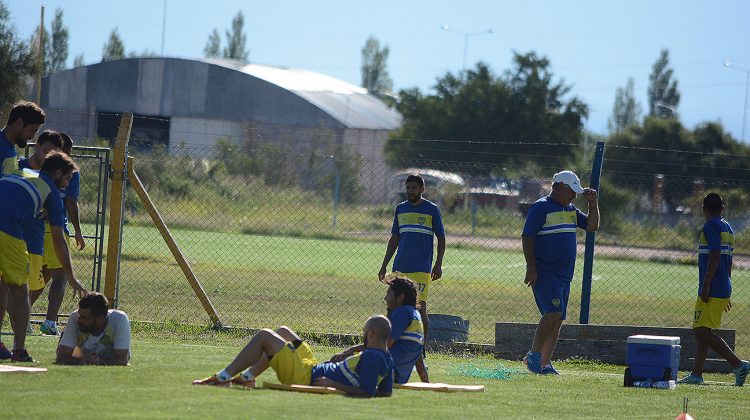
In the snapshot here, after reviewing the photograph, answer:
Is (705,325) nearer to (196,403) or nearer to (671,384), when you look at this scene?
(671,384)

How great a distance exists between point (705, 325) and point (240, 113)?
4295 centimetres

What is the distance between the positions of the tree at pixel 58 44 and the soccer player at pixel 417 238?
2357 inches

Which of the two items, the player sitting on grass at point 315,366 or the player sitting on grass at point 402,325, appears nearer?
the player sitting on grass at point 315,366

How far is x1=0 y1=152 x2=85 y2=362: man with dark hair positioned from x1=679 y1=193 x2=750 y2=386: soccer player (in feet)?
21.1

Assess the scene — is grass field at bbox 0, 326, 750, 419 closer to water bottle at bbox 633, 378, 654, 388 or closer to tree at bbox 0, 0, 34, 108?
water bottle at bbox 633, 378, 654, 388

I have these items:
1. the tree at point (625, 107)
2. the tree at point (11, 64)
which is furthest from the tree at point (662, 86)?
the tree at point (11, 64)

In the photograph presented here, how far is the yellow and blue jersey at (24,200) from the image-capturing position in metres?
9.12

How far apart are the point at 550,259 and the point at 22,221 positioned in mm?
5216

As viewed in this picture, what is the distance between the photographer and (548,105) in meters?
60.5

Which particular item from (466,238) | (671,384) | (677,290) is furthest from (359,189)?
(671,384)

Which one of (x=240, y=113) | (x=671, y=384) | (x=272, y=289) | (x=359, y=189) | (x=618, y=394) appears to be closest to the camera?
(x=618, y=394)

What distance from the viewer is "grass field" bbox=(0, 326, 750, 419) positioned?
740 centimetres

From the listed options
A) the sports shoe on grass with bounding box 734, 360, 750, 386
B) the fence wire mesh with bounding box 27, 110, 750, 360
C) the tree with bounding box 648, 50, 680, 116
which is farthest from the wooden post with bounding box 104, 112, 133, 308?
the tree with bounding box 648, 50, 680, 116

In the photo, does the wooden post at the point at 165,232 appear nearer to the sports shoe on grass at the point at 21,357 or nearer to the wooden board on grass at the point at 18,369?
the sports shoe on grass at the point at 21,357
